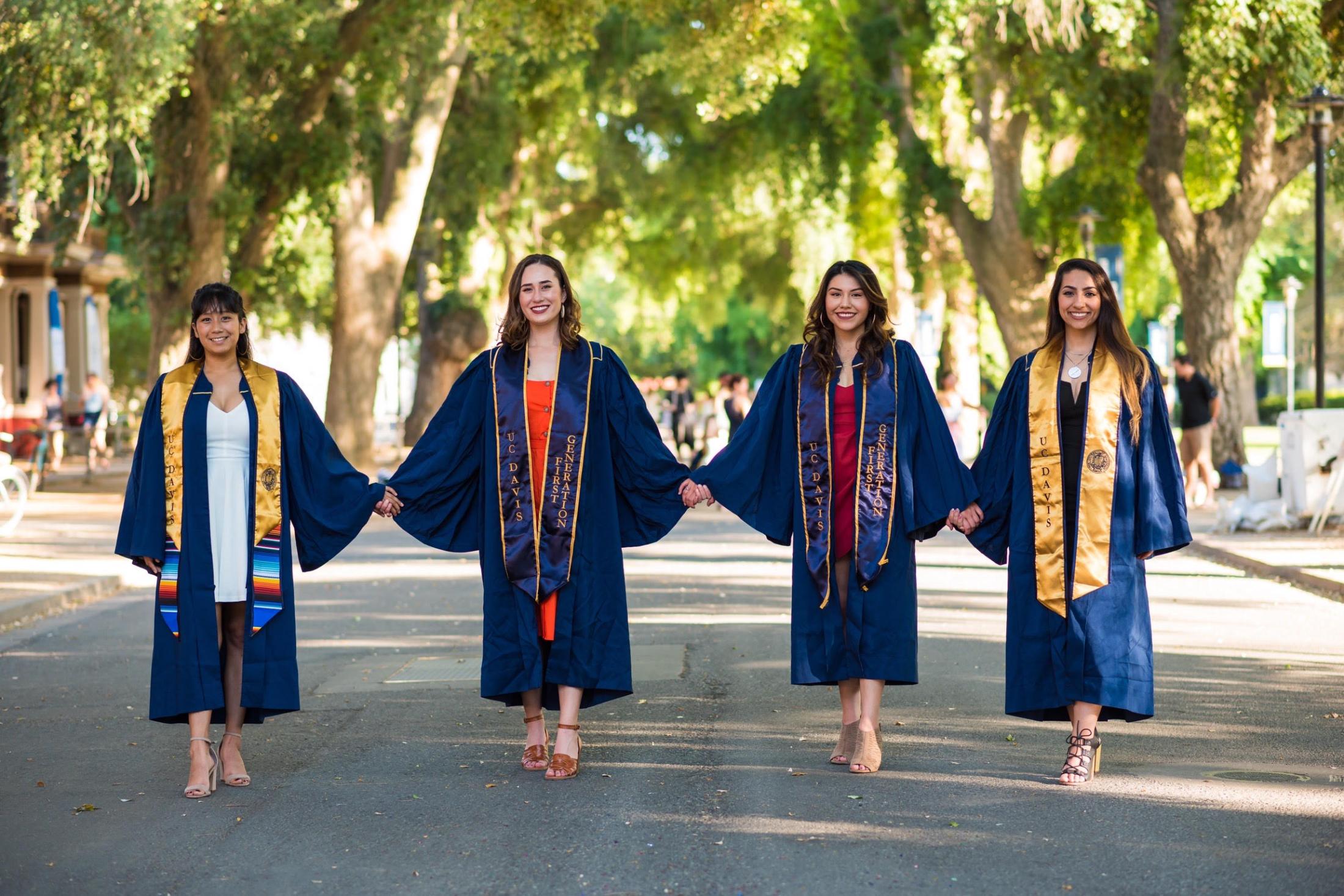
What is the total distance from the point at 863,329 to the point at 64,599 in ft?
27.0

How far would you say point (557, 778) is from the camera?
259 inches

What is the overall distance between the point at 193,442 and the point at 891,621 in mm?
2711

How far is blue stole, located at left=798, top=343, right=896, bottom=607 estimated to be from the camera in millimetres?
6742

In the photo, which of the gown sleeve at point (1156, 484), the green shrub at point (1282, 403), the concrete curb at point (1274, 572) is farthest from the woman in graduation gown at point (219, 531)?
the green shrub at point (1282, 403)

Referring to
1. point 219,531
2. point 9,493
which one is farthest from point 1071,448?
point 9,493

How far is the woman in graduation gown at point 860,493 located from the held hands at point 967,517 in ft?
0.11

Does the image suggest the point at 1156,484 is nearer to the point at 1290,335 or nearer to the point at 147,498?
the point at 147,498

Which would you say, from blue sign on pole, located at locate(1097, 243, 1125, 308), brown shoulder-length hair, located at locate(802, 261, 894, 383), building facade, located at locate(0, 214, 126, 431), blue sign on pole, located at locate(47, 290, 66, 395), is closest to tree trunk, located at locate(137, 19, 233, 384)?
building facade, located at locate(0, 214, 126, 431)

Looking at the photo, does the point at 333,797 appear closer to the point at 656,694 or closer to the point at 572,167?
the point at 656,694

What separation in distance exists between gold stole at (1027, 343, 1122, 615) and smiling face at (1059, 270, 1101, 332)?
138 millimetres

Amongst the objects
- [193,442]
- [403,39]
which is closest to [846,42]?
[403,39]

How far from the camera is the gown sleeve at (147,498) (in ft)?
21.3

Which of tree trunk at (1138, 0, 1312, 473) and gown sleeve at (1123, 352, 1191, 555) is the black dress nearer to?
gown sleeve at (1123, 352, 1191, 555)

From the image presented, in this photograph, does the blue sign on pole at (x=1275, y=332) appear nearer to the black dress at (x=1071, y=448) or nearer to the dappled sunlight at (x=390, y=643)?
the dappled sunlight at (x=390, y=643)
